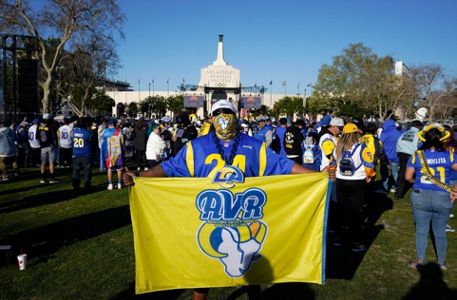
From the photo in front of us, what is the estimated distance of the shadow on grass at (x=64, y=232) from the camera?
5.39m

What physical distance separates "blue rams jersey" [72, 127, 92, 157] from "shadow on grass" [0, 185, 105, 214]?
112cm

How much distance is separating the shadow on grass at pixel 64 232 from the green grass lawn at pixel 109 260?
1 cm

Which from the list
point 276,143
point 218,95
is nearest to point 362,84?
point 218,95

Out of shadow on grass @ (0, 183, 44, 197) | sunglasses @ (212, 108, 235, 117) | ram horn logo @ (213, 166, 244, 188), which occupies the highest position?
sunglasses @ (212, 108, 235, 117)

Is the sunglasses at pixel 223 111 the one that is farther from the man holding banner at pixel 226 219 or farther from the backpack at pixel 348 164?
the backpack at pixel 348 164

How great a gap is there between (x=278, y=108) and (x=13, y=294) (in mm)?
87101

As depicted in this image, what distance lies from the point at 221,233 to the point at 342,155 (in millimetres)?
3122

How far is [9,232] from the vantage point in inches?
257

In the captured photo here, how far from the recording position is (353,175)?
225 inches

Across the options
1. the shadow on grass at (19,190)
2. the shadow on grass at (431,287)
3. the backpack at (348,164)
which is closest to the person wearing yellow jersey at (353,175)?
the backpack at (348,164)

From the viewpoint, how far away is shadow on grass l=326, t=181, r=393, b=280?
16.9 feet

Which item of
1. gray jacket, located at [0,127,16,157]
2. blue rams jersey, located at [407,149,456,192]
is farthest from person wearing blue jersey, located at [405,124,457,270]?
gray jacket, located at [0,127,16,157]

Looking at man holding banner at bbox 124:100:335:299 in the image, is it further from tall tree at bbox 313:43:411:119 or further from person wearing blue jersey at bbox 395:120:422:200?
tall tree at bbox 313:43:411:119

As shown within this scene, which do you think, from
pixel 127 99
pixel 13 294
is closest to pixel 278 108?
pixel 127 99
